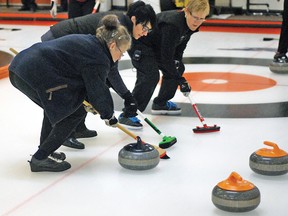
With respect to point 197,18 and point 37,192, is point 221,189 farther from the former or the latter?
point 197,18

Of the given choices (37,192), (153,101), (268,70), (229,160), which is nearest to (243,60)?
(268,70)

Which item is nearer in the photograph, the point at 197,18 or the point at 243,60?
the point at 197,18

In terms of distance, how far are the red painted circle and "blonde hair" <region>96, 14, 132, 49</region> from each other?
260 centimetres

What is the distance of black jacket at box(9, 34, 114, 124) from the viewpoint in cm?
344

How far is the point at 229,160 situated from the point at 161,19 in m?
1.35

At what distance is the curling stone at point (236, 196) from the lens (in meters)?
2.96

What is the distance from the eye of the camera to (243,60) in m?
7.57

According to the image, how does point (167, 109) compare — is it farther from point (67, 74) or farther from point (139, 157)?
point (67, 74)

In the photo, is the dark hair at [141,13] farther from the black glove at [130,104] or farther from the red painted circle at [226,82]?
the red painted circle at [226,82]

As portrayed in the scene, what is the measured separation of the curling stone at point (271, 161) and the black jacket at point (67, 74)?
0.91 meters

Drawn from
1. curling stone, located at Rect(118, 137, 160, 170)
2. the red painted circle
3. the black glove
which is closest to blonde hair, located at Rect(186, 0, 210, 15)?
the black glove

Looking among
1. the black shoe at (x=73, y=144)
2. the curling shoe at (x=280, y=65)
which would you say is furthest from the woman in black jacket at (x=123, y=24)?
the curling shoe at (x=280, y=65)

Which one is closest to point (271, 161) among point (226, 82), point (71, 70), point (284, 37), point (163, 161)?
point (163, 161)

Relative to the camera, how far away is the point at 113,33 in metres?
3.49
